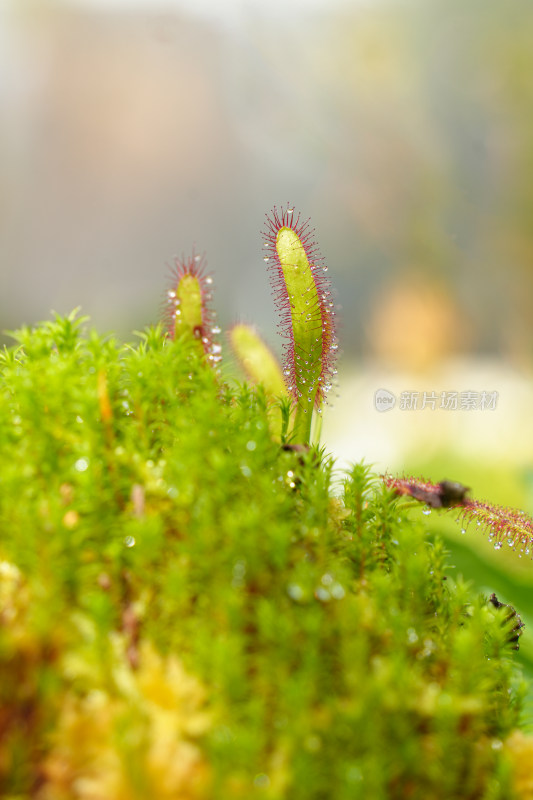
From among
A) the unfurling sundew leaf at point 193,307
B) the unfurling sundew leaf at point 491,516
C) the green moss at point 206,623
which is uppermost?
the unfurling sundew leaf at point 193,307

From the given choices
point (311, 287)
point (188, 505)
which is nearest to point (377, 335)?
point (311, 287)

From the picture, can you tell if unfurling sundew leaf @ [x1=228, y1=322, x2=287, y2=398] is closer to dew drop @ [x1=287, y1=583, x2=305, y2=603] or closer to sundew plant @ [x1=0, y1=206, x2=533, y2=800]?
sundew plant @ [x1=0, y1=206, x2=533, y2=800]

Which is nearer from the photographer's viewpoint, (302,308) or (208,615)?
(208,615)

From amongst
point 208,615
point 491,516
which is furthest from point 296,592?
point 491,516

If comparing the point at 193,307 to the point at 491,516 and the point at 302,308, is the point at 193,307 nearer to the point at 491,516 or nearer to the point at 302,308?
the point at 302,308

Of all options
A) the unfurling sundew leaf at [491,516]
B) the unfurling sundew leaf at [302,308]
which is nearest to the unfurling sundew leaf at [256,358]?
the unfurling sundew leaf at [302,308]

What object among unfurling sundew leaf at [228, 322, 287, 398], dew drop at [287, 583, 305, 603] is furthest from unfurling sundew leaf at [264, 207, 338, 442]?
dew drop at [287, 583, 305, 603]

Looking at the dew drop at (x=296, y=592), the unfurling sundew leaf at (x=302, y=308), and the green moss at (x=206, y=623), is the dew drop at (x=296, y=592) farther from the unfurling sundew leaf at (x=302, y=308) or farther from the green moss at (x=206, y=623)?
the unfurling sundew leaf at (x=302, y=308)
